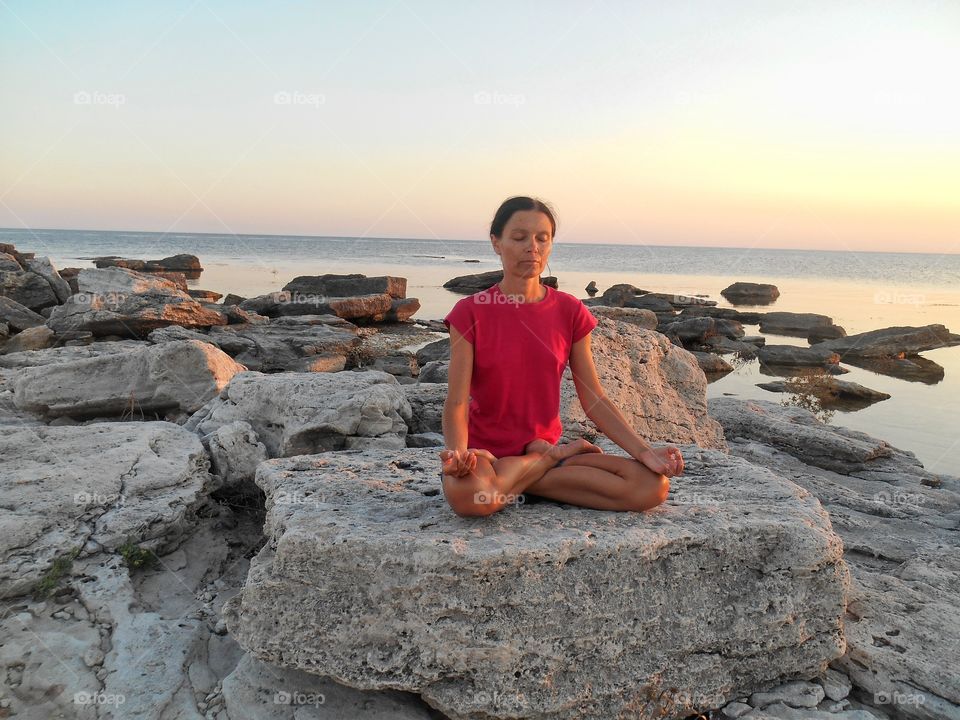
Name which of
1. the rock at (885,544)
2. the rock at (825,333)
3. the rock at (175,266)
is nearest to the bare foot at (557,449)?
the rock at (885,544)

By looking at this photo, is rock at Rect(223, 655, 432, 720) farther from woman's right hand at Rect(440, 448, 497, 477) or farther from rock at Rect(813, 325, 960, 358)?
rock at Rect(813, 325, 960, 358)

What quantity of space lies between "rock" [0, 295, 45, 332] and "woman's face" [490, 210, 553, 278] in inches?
590

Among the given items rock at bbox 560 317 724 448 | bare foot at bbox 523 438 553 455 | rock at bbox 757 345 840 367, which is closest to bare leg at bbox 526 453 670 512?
bare foot at bbox 523 438 553 455

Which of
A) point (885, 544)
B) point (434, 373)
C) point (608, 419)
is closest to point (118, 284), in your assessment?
point (434, 373)

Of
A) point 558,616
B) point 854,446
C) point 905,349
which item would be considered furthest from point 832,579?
point 905,349

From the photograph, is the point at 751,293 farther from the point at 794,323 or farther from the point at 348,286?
the point at 348,286

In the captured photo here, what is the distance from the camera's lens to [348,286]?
24.6m

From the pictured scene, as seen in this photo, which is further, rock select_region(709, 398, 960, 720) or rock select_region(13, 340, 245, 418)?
rock select_region(13, 340, 245, 418)

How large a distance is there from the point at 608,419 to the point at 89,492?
10.2ft

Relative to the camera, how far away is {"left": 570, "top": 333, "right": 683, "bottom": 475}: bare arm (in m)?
3.46

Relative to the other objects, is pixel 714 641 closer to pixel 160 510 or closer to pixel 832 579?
pixel 832 579

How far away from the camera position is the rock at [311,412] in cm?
522

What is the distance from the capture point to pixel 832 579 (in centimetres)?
340

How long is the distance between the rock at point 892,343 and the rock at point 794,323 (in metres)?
2.65
